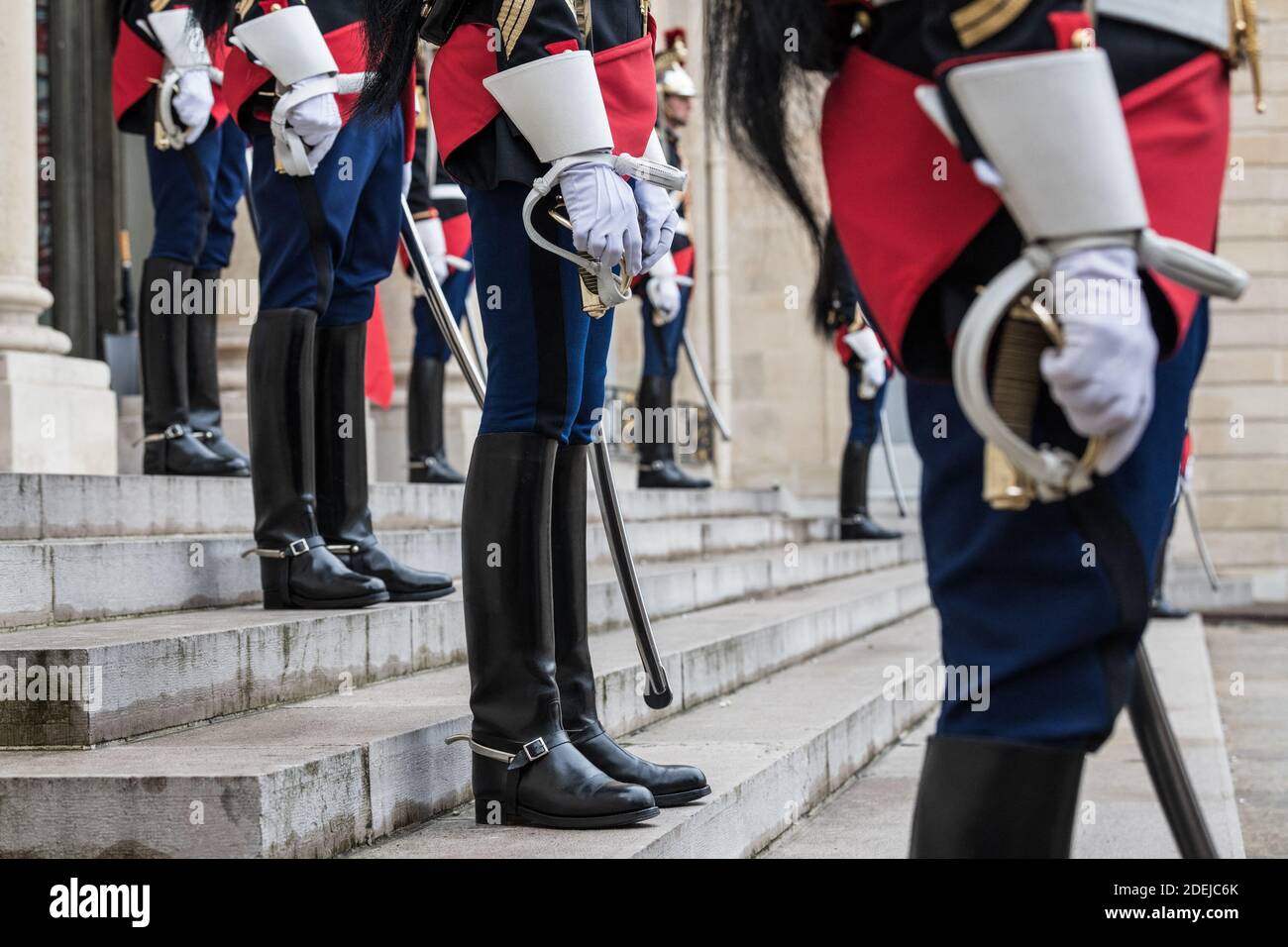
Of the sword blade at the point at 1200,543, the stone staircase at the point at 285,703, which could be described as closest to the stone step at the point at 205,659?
the stone staircase at the point at 285,703

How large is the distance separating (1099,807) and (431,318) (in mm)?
3172

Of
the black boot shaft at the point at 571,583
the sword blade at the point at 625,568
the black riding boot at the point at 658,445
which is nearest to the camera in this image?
the black boot shaft at the point at 571,583

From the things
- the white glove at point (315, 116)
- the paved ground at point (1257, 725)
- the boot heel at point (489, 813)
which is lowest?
the paved ground at point (1257, 725)

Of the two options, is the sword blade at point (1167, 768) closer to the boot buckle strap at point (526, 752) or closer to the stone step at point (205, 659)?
the boot buckle strap at point (526, 752)

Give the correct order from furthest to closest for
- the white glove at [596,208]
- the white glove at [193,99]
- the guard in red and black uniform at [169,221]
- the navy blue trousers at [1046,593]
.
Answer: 1. the guard in red and black uniform at [169,221]
2. the white glove at [193,99]
3. the white glove at [596,208]
4. the navy blue trousers at [1046,593]

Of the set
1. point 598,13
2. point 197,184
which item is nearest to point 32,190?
point 197,184

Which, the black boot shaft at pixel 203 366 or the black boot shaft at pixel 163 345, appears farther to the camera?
the black boot shaft at pixel 203 366

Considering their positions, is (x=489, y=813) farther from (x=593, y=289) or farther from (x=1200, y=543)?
(x=1200, y=543)

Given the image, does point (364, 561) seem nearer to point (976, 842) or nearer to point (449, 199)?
point (976, 842)

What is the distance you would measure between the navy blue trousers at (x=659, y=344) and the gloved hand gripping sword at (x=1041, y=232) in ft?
24.4

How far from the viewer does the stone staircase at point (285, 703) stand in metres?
2.20
